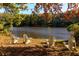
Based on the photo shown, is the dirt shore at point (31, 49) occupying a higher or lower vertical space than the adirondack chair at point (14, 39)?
lower

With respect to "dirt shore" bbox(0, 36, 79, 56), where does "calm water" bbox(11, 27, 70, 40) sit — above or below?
above

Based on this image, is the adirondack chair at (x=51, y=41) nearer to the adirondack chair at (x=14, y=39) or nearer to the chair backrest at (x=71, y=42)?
the chair backrest at (x=71, y=42)

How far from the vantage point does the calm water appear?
14.8 feet

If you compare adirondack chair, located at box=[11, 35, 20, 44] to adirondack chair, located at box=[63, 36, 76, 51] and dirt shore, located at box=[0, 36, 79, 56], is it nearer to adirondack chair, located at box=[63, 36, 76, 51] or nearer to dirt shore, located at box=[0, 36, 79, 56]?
dirt shore, located at box=[0, 36, 79, 56]

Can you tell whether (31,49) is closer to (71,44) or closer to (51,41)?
(51,41)

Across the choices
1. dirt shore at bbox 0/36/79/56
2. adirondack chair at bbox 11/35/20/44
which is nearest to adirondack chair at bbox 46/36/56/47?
dirt shore at bbox 0/36/79/56

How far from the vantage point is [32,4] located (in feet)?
14.8

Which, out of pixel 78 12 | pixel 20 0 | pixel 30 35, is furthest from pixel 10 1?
pixel 78 12

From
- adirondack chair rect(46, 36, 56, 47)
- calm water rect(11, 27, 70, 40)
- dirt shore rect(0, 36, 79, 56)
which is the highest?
calm water rect(11, 27, 70, 40)

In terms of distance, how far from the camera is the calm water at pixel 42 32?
4.50m

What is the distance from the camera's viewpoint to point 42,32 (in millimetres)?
4512

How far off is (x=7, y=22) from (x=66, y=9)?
0.58m

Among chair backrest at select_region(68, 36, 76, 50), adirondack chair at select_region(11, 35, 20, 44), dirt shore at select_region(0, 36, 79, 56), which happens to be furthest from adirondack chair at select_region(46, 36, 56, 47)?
adirondack chair at select_region(11, 35, 20, 44)

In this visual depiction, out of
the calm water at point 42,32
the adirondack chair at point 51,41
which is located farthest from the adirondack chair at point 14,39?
the adirondack chair at point 51,41
